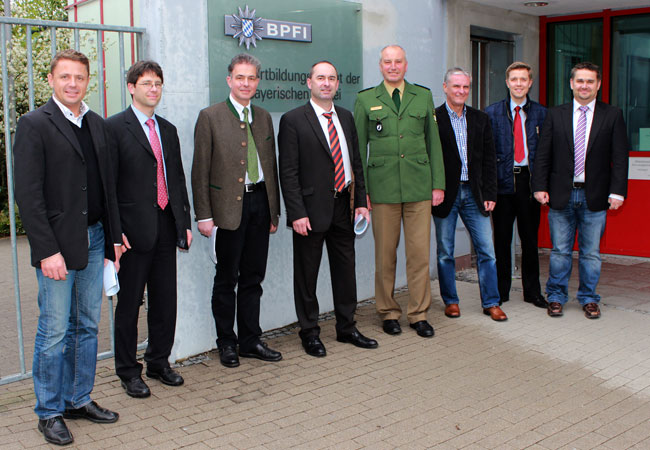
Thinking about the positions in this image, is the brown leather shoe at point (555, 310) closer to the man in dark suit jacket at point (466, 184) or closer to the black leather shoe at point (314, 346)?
the man in dark suit jacket at point (466, 184)

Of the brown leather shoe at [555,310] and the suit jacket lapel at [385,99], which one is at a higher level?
the suit jacket lapel at [385,99]

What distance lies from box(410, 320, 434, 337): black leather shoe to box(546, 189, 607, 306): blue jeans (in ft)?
4.37

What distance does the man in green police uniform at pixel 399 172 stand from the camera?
217 inches

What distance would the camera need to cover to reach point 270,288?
234 inches

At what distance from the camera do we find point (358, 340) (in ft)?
17.7

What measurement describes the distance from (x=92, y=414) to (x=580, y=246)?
14.5 feet

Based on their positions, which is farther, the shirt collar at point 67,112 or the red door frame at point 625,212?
the red door frame at point 625,212

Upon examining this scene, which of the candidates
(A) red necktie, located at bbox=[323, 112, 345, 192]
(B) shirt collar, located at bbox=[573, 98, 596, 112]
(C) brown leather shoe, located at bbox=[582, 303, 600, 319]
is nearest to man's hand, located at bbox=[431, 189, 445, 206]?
(A) red necktie, located at bbox=[323, 112, 345, 192]

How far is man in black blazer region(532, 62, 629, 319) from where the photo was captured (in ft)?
19.2

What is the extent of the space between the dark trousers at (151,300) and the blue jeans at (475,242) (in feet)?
8.64

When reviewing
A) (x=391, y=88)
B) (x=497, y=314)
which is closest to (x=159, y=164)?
(x=391, y=88)

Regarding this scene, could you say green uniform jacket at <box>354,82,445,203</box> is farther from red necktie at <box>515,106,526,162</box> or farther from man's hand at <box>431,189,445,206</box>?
red necktie at <box>515,106,526,162</box>

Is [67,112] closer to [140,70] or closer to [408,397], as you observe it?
[140,70]

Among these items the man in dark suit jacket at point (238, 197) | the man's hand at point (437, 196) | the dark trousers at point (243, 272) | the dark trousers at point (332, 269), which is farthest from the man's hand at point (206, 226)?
the man's hand at point (437, 196)
